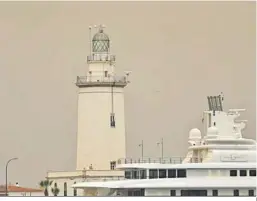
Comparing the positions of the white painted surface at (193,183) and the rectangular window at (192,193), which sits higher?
the white painted surface at (193,183)

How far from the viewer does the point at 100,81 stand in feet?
152

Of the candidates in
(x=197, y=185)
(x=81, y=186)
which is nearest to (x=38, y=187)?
(x=81, y=186)

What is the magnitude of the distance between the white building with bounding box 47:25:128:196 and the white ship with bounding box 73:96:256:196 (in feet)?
15.7

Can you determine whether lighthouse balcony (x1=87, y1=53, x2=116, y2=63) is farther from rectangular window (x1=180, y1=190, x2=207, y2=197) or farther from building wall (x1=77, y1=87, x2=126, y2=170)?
rectangular window (x1=180, y1=190, x2=207, y2=197)

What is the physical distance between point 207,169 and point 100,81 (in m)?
7.82

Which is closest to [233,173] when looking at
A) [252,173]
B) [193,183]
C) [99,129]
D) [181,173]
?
[252,173]

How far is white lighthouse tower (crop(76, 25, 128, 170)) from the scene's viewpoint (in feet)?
151

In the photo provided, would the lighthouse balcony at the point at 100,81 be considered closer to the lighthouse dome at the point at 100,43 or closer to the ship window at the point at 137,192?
the lighthouse dome at the point at 100,43

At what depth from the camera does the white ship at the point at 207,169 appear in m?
38.5

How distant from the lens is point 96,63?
153 ft

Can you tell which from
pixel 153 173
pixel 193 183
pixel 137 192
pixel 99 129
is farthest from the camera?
pixel 99 129

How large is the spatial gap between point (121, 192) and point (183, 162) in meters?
2.12

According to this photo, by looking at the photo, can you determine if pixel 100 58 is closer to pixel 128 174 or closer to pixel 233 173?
pixel 128 174

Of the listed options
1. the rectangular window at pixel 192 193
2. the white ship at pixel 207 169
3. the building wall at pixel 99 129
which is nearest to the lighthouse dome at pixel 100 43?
the building wall at pixel 99 129
